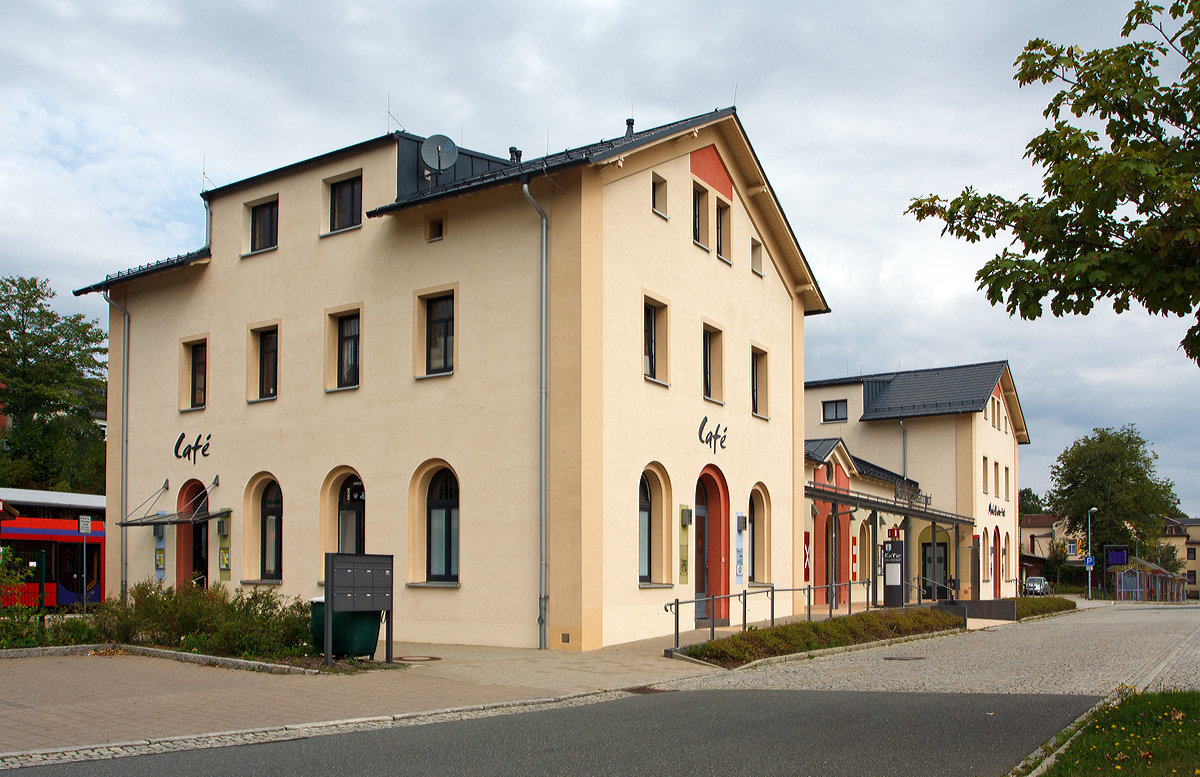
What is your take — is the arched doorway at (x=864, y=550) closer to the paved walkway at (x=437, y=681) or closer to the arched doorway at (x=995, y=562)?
the arched doorway at (x=995, y=562)

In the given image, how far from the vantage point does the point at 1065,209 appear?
891 cm

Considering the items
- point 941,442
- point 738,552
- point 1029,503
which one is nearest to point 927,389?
point 941,442

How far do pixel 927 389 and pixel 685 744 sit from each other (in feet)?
127

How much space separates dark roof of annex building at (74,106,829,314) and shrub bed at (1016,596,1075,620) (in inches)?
574

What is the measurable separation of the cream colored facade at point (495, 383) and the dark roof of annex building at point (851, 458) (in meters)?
6.71

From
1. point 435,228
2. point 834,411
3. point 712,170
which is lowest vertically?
point 834,411

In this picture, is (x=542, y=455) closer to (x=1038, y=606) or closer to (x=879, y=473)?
(x=1038, y=606)

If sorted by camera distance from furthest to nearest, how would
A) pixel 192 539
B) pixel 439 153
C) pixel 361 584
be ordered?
pixel 192 539, pixel 439 153, pixel 361 584

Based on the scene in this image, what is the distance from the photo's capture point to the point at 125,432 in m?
25.7

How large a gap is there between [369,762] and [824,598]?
855 inches

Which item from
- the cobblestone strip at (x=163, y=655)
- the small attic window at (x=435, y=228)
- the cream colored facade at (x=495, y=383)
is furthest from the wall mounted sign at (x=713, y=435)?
the cobblestone strip at (x=163, y=655)

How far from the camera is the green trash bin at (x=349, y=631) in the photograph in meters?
13.7

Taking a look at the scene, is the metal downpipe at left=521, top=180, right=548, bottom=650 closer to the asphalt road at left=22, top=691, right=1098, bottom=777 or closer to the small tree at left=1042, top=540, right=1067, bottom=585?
the asphalt road at left=22, top=691, right=1098, bottom=777

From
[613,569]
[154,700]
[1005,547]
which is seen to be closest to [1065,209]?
[154,700]
